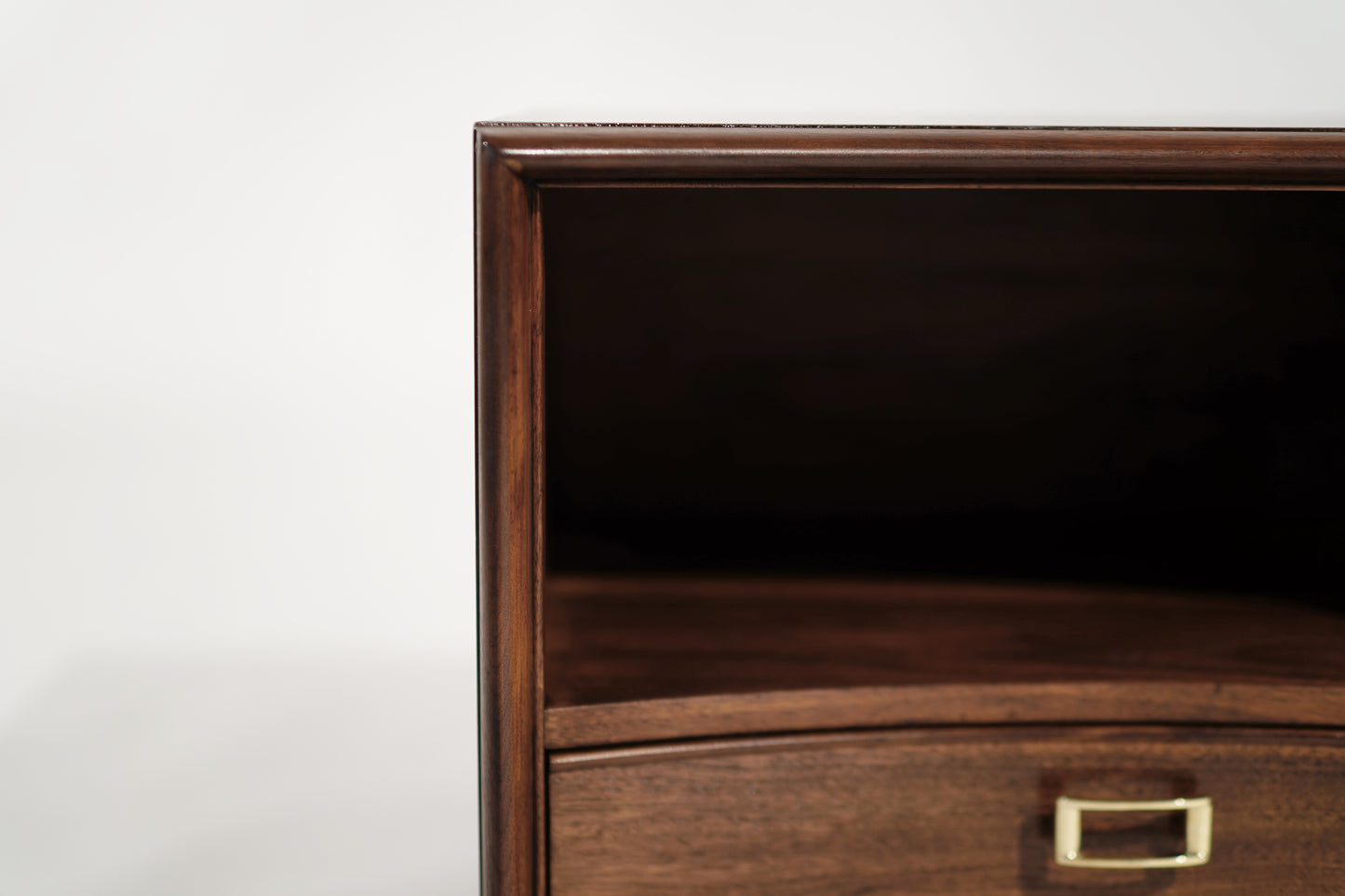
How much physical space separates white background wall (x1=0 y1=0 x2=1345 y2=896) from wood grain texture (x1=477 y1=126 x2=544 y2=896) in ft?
1.35

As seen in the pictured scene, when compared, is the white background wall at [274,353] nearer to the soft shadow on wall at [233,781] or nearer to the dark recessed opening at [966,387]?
the soft shadow on wall at [233,781]

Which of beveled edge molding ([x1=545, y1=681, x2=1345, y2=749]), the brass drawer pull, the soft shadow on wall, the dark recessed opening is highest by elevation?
the dark recessed opening

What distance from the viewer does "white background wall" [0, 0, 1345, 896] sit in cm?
73

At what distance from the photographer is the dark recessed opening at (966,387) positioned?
0.59 meters

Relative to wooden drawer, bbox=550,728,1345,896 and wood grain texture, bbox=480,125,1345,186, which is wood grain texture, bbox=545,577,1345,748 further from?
wood grain texture, bbox=480,125,1345,186

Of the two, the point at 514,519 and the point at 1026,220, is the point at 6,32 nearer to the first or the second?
the point at 514,519

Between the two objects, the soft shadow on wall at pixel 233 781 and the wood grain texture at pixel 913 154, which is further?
the soft shadow on wall at pixel 233 781

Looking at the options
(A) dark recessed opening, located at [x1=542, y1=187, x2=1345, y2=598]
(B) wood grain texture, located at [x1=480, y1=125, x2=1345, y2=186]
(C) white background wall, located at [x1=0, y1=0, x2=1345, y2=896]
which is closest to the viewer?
(B) wood grain texture, located at [x1=480, y1=125, x2=1345, y2=186]

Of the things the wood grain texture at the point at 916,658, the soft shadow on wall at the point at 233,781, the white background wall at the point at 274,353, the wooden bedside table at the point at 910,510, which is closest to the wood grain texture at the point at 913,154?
the wooden bedside table at the point at 910,510

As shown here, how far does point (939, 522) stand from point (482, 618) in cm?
39

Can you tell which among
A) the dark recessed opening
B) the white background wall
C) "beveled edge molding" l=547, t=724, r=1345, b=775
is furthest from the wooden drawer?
the white background wall

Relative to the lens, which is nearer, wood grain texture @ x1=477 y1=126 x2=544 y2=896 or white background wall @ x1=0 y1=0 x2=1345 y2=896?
wood grain texture @ x1=477 y1=126 x2=544 y2=896

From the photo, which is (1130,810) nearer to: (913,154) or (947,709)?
(947,709)

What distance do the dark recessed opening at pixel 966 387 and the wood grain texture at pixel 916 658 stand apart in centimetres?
8
